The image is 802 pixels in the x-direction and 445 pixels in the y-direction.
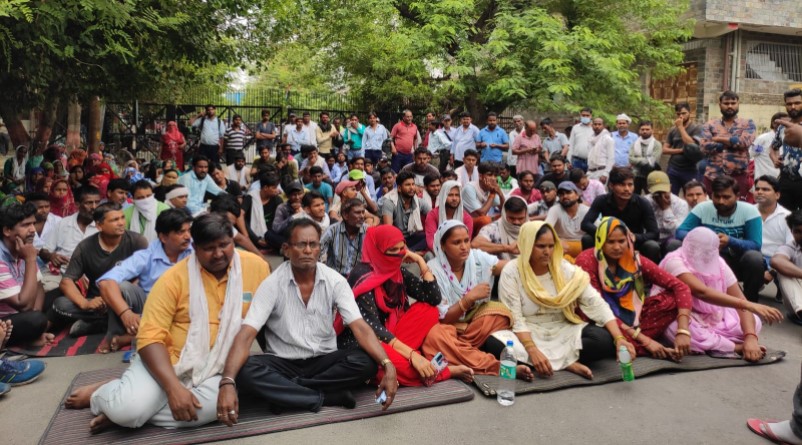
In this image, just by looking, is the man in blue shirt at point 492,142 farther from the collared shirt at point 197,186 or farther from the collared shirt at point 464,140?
the collared shirt at point 197,186

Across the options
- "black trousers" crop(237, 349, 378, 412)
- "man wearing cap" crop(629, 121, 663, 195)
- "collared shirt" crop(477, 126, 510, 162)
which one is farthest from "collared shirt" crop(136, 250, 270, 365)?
"collared shirt" crop(477, 126, 510, 162)

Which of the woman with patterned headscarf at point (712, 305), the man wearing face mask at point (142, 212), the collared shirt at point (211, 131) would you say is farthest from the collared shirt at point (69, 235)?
the collared shirt at point (211, 131)

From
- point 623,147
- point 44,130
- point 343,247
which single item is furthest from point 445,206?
point 44,130

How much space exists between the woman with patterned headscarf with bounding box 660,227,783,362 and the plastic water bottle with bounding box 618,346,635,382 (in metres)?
0.61

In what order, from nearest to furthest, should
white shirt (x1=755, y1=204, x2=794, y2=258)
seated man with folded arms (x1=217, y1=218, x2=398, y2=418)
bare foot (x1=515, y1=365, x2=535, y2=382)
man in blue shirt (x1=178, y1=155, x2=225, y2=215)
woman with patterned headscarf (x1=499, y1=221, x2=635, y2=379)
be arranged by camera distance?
seated man with folded arms (x1=217, y1=218, x2=398, y2=418) → bare foot (x1=515, y1=365, x2=535, y2=382) → woman with patterned headscarf (x1=499, y1=221, x2=635, y2=379) → white shirt (x1=755, y1=204, x2=794, y2=258) → man in blue shirt (x1=178, y1=155, x2=225, y2=215)

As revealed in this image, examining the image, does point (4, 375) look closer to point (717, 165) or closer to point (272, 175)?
point (272, 175)

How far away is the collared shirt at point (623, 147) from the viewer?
31.8 feet

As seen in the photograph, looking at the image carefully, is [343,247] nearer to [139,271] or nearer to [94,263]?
[139,271]

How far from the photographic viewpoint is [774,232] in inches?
230

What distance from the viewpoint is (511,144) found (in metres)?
11.6

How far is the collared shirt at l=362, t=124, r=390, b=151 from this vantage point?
12703 millimetres

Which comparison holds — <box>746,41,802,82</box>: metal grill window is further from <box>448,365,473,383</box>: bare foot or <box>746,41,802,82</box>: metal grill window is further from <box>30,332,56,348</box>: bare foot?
<box>30,332,56,348</box>: bare foot

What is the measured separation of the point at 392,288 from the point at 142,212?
3.25 metres

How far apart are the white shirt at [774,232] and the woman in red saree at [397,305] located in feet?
11.6
